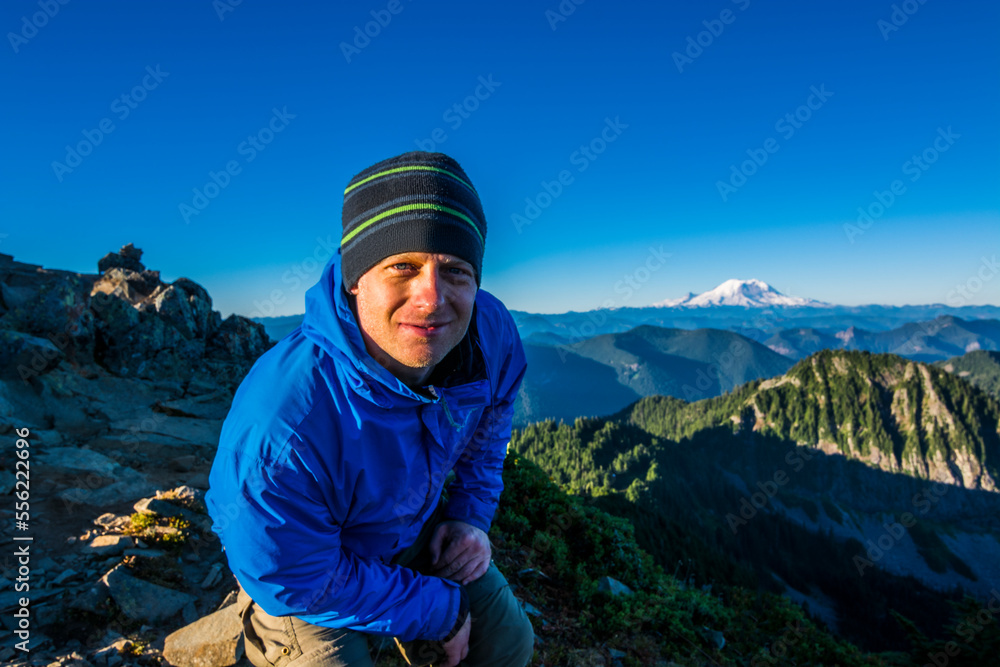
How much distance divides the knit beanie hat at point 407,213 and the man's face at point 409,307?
72 millimetres

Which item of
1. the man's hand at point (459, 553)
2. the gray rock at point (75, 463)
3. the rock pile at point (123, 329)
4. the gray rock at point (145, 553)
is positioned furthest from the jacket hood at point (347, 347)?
the rock pile at point (123, 329)

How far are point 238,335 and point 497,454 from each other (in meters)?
27.1

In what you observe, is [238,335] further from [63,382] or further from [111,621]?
[111,621]

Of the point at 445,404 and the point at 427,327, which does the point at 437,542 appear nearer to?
the point at 445,404

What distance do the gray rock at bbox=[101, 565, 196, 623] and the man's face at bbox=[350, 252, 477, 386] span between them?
543cm

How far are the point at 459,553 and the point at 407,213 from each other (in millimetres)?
2517

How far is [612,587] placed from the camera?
792 cm

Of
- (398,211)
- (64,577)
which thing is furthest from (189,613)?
(398,211)

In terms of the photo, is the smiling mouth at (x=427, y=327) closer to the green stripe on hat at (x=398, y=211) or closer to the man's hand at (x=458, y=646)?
the green stripe on hat at (x=398, y=211)

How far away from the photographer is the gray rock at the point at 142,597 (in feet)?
17.8

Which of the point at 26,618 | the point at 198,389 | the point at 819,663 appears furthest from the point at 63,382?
the point at 819,663

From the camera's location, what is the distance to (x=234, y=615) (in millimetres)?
4828

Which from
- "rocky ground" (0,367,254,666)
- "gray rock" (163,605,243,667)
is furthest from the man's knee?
"rocky ground" (0,367,254,666)

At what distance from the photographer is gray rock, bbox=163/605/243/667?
4551mm
